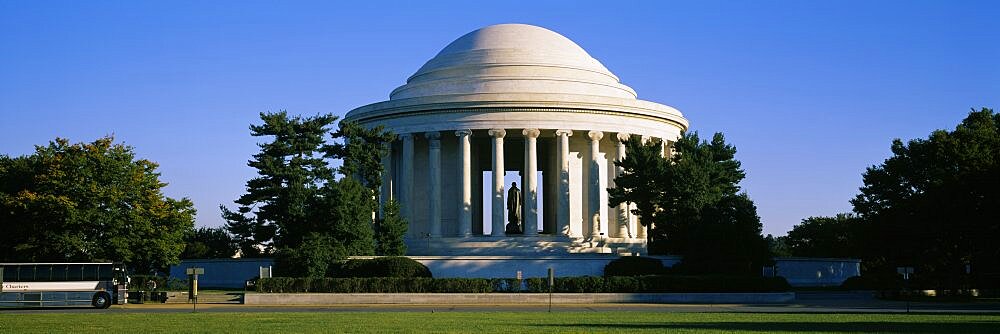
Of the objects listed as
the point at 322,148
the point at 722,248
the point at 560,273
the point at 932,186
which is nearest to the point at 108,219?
the point at 322,148

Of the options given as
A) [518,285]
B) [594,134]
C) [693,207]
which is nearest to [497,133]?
[594,134]

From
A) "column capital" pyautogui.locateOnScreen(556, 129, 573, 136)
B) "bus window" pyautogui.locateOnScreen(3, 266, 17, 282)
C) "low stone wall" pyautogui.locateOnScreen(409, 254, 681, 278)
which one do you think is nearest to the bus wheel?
"bus window" pyautogui.locateOnScreen(3, 266, 17, 282)

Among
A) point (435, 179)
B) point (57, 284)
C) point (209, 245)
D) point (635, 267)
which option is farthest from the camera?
point (209, 245)

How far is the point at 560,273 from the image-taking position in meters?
81.0

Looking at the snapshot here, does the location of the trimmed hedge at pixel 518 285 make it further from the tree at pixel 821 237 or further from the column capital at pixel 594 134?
the tree at pixel 821 237

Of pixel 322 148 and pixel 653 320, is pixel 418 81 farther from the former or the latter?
pixel 653 320

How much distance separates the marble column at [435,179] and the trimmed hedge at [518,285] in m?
19.9

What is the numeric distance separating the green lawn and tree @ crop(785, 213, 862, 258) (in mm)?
67981

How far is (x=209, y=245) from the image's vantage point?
12675cm

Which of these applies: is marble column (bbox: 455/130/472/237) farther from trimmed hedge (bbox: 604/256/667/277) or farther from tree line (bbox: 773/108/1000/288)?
tree line (bbox: 773/108/1000/288)

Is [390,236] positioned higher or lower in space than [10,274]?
higher

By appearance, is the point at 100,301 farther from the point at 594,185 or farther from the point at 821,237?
the point at 821,237

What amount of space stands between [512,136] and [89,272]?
1397 inches

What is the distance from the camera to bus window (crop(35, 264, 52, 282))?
6475 cm
